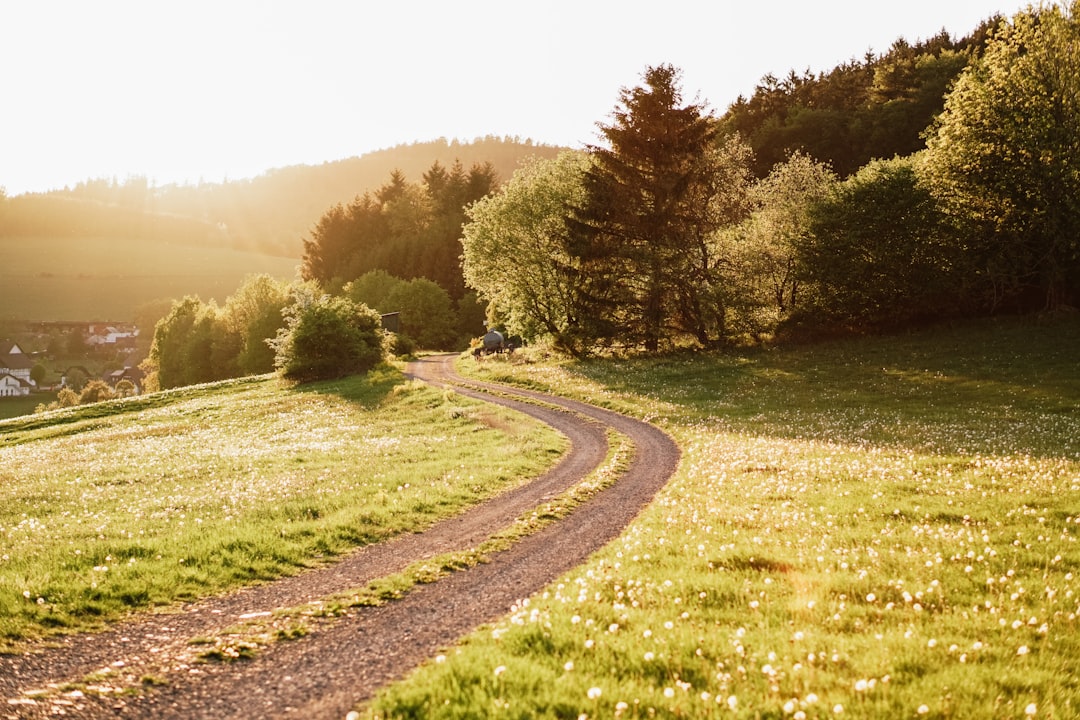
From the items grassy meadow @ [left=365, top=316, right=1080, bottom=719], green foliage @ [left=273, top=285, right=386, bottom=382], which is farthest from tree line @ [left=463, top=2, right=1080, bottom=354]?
grassy meadow @ [left=365, top=316, right=1080, bottom=719]

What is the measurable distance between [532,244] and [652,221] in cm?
1212

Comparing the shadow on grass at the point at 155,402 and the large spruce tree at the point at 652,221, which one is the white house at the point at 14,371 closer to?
the shadow on grass at the point at 155,402

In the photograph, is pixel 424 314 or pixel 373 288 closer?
pixel 424 314

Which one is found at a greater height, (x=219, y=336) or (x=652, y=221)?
(x=652, y=221)

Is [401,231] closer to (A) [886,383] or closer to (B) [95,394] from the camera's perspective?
(B) [95,394]

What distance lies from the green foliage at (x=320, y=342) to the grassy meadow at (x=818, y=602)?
44066mm

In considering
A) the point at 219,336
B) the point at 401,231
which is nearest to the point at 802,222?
the point at 219,336

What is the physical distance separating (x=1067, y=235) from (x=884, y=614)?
45.4 metres

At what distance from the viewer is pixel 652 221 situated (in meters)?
51.5

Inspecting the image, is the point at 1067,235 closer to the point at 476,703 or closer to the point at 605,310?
the point at 605,310

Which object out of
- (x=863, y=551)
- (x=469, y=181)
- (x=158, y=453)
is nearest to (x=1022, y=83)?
(x=863, y=551)

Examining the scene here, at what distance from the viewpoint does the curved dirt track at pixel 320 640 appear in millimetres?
7199

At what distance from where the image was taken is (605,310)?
52.9 m

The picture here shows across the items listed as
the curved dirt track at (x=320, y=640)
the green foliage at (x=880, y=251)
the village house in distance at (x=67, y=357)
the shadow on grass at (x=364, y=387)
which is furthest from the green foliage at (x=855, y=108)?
the village house in distance at (x=67, y=357)
